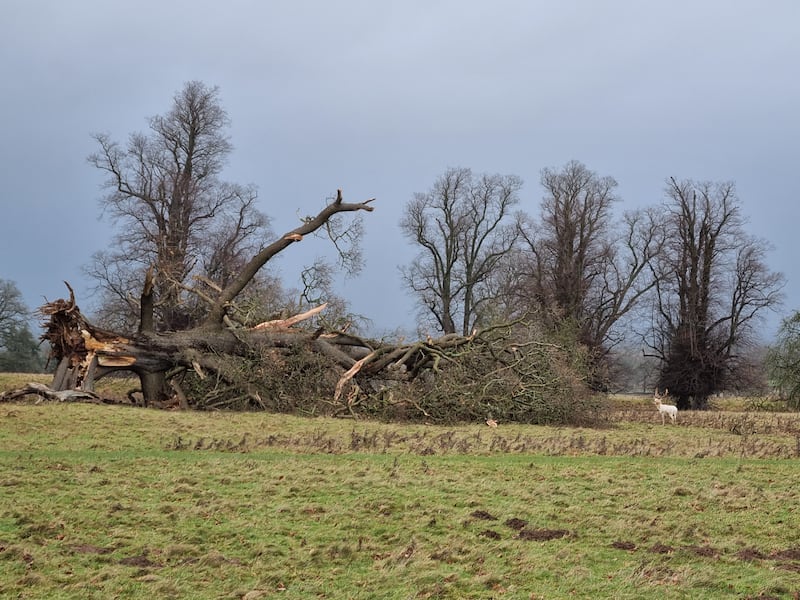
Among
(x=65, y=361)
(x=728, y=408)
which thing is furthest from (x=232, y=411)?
(x=728, y=408)

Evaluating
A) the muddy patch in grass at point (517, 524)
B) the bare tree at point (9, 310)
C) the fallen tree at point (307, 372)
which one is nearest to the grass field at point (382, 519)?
the muddy patch in grass at point (517, 524)

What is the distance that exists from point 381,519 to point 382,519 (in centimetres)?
1

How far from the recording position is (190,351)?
65.5ft

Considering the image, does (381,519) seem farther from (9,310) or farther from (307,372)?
(9,310)

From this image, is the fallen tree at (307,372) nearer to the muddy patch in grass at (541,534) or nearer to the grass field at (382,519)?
the grass field at (382,519)

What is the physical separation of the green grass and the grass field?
0.09 feet

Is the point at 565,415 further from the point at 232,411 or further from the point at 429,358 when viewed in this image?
the point at 232,411

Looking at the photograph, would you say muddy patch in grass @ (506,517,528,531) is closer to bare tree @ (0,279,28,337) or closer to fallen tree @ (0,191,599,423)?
fallen tree @ (0,191,599,423)

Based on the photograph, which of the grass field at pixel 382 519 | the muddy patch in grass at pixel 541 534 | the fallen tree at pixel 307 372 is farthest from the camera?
the fallen tree at pixel 307 372

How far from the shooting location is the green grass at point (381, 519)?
6.00 metres

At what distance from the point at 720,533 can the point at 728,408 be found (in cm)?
2976

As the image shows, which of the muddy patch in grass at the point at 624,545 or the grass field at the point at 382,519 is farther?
the muddy patch in grass at the point at 624,545

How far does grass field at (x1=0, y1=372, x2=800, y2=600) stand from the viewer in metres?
6.00

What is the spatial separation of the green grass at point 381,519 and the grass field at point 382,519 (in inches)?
1.0
